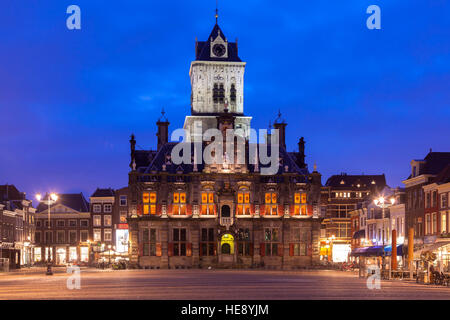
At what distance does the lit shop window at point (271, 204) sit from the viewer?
83250mm

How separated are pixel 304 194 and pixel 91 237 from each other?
4859cm

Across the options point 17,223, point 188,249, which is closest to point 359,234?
point 188,249

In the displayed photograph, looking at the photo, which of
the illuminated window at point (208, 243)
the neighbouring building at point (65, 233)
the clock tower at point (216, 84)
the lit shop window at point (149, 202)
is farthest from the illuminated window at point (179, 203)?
the neighbouring building at point (65, 233)

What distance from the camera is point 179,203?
82250 mm

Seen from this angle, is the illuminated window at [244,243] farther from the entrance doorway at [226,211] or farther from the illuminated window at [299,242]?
the illuminated window at [299,242]

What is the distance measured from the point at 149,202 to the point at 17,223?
34.6 meters

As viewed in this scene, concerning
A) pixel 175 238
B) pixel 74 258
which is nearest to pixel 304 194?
pixel 175 238

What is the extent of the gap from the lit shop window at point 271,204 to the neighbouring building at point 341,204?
33283 mm

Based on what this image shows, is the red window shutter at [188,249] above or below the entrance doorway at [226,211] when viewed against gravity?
below

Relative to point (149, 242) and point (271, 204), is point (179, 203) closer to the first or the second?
point (149, 242)

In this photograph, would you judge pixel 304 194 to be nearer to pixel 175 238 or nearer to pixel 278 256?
pixel 278 256

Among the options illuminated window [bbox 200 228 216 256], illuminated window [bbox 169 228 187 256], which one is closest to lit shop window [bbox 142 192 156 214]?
illuminated window [bbox 169 228 187 256]

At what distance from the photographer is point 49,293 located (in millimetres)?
31891

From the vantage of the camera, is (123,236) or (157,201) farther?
(123,236)
